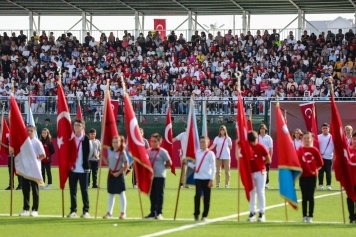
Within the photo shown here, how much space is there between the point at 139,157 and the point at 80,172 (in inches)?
51.4

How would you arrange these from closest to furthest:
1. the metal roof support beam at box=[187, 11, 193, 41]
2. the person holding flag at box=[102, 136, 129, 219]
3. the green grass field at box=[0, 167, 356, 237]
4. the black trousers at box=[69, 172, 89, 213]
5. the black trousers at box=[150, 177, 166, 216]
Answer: the green grass field at box=[0, 167, 356, 237] → the person holding flag at box=[102, 136, 129, 219] → the black trousers at box=[150, 177, 166, 216] → the black trousers at box=[69, 172, 89, 213] → the metal roof support beam at box=[187, 11, 193, 41]

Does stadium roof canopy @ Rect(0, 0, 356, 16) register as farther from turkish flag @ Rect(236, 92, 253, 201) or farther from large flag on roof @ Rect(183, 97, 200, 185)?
turkish flag @ Rect(236, 92, 253, 201)

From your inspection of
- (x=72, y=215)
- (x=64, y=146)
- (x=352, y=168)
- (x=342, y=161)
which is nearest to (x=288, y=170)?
(x=342, y=161)

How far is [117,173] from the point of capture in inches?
683

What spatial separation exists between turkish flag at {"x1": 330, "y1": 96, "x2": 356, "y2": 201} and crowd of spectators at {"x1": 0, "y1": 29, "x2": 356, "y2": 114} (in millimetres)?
17753

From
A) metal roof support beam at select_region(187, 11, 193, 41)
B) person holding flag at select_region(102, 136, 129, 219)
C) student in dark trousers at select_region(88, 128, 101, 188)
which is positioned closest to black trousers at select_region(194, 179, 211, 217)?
person holding flag at select_region(102, 136, 129, 219)

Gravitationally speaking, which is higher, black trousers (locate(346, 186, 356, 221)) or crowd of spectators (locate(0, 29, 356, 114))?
crowd of spectators (locate(0, 29, 356, 114))

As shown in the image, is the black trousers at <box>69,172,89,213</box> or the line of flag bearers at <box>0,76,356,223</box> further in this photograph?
the black trousers at <box>69,172,89,213</box>

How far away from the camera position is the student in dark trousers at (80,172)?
17844 mm

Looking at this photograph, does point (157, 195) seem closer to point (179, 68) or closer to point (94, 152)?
point (94, 152)

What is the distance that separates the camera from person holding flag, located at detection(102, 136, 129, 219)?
56.4ft

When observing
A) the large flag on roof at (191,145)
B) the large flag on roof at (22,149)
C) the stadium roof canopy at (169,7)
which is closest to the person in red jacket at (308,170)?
the large flag on roof at (191,145)

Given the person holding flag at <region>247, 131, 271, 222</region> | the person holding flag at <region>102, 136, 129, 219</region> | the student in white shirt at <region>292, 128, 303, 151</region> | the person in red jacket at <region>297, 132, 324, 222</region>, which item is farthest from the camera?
the student in white shirt at <region>292, 128, 303, 151</region>

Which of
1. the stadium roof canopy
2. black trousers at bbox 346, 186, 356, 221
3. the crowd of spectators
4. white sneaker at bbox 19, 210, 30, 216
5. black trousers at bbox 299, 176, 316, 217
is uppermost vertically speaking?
the stadium roof canopy
